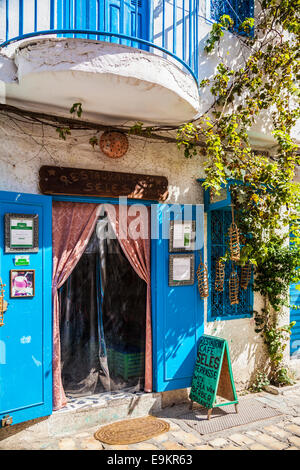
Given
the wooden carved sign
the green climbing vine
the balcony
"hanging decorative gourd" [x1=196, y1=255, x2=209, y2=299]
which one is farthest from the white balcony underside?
"hanging decorative gourd" [x1=196, y1=255, x2=209, y2=299]

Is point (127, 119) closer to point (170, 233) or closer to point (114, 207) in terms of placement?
point (114, 207)

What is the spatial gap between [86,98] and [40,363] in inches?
118

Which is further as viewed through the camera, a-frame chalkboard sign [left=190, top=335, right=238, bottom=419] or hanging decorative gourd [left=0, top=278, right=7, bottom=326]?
a-frame chalkboard sign [left=190, top=335, right=238, bottom=419]

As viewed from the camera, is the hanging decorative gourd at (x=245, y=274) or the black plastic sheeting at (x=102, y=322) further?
the hanging decorative gourd at (x=245, y=274)

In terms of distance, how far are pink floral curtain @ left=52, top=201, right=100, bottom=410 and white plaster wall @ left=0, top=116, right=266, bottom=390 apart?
0.50 m

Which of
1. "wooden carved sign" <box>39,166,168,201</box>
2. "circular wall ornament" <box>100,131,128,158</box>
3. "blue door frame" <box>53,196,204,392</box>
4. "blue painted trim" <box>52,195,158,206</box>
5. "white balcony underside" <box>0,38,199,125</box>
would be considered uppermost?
"white balcony underside" <box>0,38,199,125</box>

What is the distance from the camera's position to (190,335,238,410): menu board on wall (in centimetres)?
532

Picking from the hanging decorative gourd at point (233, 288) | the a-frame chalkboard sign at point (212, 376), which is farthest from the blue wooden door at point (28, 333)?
the hanging decorative gourd at point (233, 288)

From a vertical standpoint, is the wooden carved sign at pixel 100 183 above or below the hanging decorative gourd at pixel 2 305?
above

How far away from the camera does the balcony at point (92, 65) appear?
156 inches

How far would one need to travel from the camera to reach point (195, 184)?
607 centimetres

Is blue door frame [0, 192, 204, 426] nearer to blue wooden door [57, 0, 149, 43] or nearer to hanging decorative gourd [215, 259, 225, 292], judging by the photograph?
hanging decorative gourd [215, 259, 225, 292]

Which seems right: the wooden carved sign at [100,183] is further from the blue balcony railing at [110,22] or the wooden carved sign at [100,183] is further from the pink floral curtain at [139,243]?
the blue balcony railing at [110,22]

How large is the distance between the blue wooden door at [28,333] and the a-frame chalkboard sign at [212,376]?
2021 millimetres
